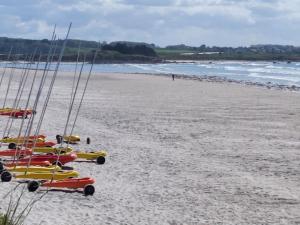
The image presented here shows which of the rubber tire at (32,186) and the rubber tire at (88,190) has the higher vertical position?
the rubber tire at (88,190)

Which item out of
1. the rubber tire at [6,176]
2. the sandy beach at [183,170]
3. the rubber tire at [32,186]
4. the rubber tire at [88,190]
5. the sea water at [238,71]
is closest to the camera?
the sandy beach at [183,170]

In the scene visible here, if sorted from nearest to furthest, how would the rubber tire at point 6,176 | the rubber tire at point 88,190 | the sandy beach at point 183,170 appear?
the sandy beach at point 183,170 < the rubber tire at point 88,190 < the rubber tire at point 6,176

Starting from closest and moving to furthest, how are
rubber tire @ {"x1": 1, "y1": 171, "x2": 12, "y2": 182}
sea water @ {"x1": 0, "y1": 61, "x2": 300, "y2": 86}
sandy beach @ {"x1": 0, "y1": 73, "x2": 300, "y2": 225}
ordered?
sandy beach @ {"x1": 0, "y1": 73, "x2": 300, "y2": 225} → rubber tire @ {"x1": 1, "y1": 171, "x2": 12, "y2": 182} → sea water @ {"x1": 0, "y1": 61, "x2": 300, "y2": 86}

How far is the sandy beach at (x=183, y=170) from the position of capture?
30.4 feet

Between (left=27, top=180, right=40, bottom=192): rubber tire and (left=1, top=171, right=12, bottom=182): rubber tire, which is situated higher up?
(left=27, top=180, right=40, bottom=192): rubber tire

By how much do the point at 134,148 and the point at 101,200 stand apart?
5.49m

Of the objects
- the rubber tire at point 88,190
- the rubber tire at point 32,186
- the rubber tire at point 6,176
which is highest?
the rubber tire at point 88,190

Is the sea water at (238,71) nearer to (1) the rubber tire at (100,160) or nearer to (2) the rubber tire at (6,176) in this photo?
(1) the rubber tire at (100,160)

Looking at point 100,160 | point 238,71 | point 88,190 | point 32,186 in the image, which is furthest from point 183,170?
point 238,71

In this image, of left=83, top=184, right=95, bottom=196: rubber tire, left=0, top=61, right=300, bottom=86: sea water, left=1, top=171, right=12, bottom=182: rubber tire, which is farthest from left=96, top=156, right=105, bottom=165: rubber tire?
left=0, top=61, right=300, bottom=86: sea water

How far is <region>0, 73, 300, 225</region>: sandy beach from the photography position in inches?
365

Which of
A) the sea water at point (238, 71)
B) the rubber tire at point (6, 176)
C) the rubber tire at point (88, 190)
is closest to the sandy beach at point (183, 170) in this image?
the rubber tire at point (88, 190)

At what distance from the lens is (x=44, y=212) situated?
8922 millimetres

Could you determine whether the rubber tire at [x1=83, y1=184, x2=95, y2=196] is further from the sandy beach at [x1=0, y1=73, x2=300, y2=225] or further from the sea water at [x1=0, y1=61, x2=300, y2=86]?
the sea water at [x1=0, y1=61, x2=300, y2=86]
